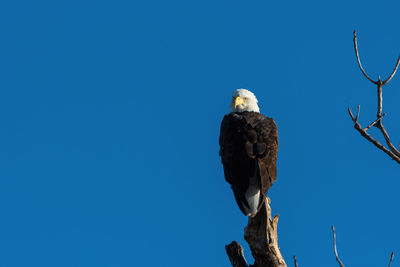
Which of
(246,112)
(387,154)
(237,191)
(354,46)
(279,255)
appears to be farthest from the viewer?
(246,112)

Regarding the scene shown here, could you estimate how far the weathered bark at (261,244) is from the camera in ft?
22.7

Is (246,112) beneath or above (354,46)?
above

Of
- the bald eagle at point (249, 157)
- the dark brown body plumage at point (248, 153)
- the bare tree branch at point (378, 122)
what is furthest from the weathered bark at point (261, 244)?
the bare tree branch at point (378, 122)

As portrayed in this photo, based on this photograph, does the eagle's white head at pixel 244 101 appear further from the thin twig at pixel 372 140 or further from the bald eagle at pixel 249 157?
the thin twig at pixel 372 140

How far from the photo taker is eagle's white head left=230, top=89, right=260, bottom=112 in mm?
9461

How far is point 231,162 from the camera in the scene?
8.09 meters

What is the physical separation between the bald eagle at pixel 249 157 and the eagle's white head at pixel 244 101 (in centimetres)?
97

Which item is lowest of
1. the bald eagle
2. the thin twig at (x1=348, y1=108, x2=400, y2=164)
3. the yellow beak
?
the thin twig at (x1=348, y1=108, x2=400, y2=164)

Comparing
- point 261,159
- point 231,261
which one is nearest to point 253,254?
point 231,261

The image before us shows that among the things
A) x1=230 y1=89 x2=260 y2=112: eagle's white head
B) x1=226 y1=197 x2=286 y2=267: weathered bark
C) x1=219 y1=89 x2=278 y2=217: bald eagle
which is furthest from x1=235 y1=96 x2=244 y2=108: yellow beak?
x1=226 y1=197 x2=286 y2=267: weathered bark

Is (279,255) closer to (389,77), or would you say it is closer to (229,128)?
(229,128)

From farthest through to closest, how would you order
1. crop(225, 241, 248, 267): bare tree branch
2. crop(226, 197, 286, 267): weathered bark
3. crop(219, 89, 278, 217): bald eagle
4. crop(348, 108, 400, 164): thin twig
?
crop(219, 89, 278, 217): bald eagle < crop(225, 241, 248, 267): bare tree branch < crop(226, 197, 286, 267): weathered bark < crop(348, 108, 400, 164): thin twig

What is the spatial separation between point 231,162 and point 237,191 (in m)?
0.40

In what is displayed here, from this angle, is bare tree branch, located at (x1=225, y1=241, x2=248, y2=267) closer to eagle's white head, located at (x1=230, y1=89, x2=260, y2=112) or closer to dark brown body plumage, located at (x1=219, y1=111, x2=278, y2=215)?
dark brown body plumage, located at (x1=219, y1=111, x2=278, y2=215)
